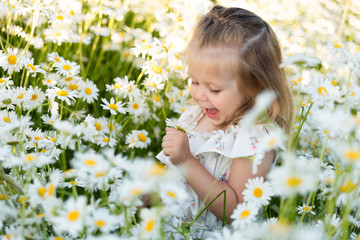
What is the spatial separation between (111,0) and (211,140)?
52.5 inches

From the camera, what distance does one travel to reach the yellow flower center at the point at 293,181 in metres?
0.61

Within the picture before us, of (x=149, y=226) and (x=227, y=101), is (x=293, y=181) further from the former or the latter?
(x=227, y=101)

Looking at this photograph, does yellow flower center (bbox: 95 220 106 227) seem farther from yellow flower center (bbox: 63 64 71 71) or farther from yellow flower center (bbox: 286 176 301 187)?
yellow flower center (bbox: 63 64 71 71)

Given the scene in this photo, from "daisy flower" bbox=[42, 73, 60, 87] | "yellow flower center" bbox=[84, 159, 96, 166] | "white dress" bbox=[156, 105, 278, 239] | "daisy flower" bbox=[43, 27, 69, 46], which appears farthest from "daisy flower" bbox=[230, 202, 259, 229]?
"daisy flower" bbox=[43, 27, 69, 46]

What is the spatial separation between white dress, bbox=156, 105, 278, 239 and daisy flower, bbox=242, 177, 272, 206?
154 millimetres

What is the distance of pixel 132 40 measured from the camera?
2258 millimetres

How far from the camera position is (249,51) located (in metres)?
1.16

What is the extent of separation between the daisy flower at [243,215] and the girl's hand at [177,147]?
0.95ft

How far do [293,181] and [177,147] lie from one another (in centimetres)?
56

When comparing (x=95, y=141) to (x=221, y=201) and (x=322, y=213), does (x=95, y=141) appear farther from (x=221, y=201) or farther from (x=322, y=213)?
(x=322, y=213)

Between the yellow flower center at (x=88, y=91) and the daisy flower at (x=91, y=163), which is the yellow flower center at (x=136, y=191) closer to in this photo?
the daisy flower at (x=91, y=163)

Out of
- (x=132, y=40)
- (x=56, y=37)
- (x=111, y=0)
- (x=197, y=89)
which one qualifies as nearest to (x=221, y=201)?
(x=197, y=89)

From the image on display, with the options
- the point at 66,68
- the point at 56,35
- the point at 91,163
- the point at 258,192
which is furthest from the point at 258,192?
the point at 56,35

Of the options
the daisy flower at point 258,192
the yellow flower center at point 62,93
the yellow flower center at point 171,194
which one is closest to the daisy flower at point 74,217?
the yellow flower center at point 171,194
